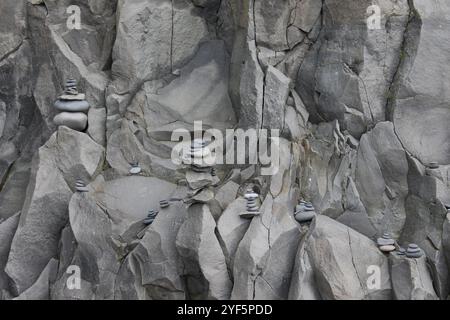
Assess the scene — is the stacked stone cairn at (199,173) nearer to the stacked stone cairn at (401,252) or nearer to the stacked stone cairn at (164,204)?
the stacked stone cairn at (164,204)

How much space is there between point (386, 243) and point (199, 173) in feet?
10.5

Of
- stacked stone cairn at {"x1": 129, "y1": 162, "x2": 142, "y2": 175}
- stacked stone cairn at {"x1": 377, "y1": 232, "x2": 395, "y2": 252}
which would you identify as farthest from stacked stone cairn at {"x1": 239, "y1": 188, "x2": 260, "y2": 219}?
stacked stone cairn at {"x1": 129, "y1": 162, "x2": 142, "y2": 175}

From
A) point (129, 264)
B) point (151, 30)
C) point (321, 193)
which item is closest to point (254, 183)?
point (321, 193)

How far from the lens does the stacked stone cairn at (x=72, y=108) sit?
18234mm

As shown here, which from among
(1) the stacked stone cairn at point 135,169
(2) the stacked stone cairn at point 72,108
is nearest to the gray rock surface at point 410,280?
(1) the stacked stone cairn at point 135,169

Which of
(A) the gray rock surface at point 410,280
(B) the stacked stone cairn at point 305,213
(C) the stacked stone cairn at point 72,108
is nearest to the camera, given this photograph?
(A) the gray rock surface at point 410,280

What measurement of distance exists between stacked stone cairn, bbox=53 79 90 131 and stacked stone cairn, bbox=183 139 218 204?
2.72 meters

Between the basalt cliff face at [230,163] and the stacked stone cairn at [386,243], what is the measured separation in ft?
0.06

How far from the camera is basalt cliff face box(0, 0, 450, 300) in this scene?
16.1m

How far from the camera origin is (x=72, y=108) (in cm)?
1831

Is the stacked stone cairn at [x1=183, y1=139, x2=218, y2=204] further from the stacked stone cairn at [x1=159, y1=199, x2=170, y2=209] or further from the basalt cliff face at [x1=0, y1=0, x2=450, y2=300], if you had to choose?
A: the stacked stone cairn at [x1=159, y1=199, x2=170, y2=209]

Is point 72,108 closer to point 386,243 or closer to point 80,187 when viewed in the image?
point 80,187

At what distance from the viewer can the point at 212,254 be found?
16281 mm
